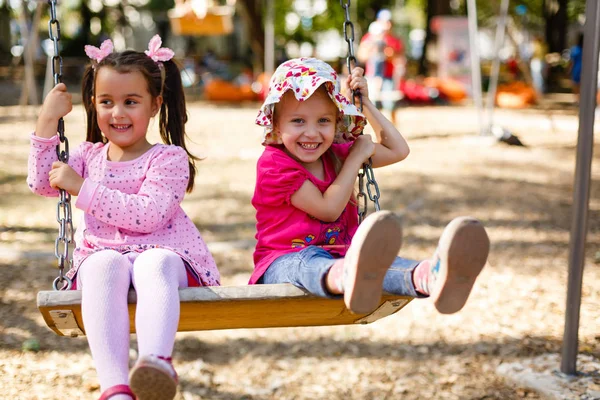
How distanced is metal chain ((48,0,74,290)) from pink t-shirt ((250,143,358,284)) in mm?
662

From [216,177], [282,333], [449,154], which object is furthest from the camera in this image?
[449,154]

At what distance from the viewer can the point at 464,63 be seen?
1883 cm

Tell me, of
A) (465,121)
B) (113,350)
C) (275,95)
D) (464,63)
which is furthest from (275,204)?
(464,63)

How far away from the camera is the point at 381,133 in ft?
9.86

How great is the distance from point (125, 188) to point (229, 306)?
661mm

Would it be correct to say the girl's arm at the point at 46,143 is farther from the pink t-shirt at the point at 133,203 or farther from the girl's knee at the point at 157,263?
the girl's knee at the point at 157,263

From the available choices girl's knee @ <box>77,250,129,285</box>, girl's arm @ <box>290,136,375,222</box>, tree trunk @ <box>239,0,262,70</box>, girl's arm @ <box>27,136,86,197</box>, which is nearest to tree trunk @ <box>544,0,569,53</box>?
tree trunk @ <box>239,0,262,70</box>

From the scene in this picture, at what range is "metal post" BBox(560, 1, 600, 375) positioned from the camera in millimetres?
3213

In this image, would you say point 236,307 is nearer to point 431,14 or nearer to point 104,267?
point 104,267

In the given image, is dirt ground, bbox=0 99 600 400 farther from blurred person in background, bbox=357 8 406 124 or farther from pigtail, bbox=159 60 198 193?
blurred person in background, bbox=357 8 406 124

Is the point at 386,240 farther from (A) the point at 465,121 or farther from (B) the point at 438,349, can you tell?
(A) the point at 465,121

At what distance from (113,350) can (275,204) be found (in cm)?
84

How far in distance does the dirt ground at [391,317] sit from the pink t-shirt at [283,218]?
1138 mm

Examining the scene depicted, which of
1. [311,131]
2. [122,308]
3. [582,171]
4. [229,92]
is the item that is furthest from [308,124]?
[229,92]
